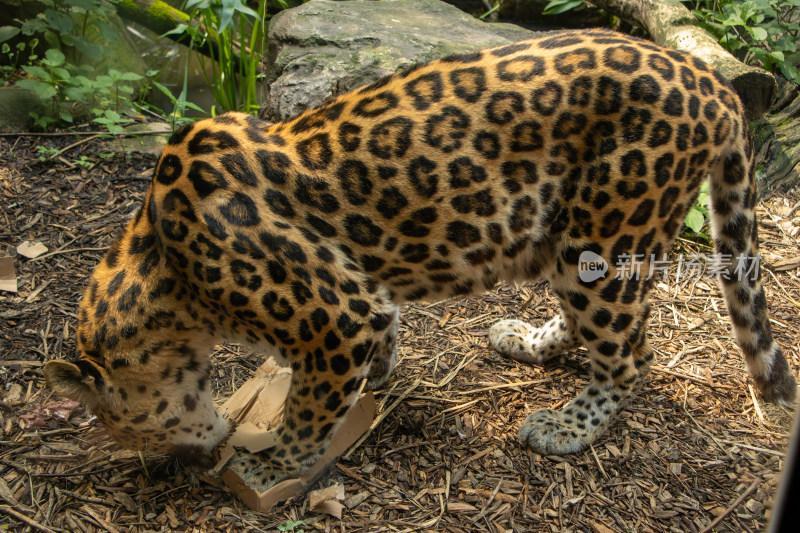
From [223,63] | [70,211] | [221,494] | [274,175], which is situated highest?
[274,175]

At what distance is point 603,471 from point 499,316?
170cm

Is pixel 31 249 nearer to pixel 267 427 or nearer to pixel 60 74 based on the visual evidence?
pixel 60 74

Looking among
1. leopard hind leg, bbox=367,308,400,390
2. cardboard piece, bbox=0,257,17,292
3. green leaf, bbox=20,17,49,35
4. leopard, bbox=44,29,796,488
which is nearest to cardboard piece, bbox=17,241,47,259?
cardboard piece, bbox=0,257,17,292

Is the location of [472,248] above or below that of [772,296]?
above

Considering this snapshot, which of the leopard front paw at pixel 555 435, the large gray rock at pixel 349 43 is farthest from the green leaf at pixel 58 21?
the leopard front paw at pixel 555 435

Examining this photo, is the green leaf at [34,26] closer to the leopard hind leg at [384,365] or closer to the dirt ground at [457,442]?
the dirt ground at [457,442]

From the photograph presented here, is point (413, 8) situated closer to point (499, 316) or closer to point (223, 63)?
point (223, 63)

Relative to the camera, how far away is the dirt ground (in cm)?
382

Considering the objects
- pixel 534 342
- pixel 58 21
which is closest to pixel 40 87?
pixel 58 21

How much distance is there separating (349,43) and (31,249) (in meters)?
3.42

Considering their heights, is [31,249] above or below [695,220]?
below

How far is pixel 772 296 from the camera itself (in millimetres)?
5719

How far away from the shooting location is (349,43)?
6668mm

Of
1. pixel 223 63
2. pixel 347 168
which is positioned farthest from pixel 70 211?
pixel 347 168
